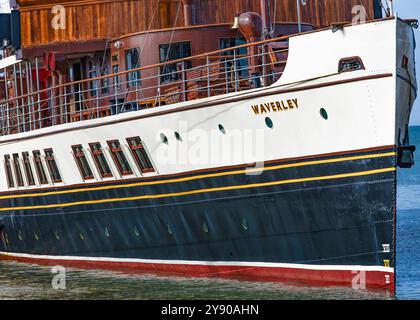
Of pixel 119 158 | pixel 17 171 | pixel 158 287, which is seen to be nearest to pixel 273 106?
pixel 158 287

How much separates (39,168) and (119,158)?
11.5 ft

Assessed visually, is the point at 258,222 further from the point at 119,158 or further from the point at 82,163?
the point at 82,163

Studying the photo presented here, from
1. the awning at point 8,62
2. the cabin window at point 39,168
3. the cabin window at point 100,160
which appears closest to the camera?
the cabin window at point 100,160

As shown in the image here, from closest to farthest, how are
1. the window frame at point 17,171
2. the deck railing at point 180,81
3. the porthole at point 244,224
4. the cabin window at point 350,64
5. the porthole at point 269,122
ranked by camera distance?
the cabin window at point 350,64 → the porthole at point 269,122 → the porthole at point 244,224 → the deck railing at point 180,81 → the window frame at point 17,171

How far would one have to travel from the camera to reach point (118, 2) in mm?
27172

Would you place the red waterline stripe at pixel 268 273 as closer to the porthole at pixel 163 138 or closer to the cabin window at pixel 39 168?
the porthole at pixel 163 138

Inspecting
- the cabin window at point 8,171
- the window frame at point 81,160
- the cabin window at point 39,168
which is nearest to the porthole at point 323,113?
the window frame at point 81,160

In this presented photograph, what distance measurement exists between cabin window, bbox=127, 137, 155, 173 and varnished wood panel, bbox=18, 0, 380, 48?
4.04 m

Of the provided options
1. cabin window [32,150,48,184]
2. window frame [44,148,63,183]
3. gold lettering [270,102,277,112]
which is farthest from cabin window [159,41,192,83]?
gold lettering [270,102,277,112]

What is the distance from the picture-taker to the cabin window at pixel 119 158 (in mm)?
23906

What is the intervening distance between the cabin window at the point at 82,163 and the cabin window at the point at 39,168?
5.78 feet

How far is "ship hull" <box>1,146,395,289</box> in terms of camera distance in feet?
65.4

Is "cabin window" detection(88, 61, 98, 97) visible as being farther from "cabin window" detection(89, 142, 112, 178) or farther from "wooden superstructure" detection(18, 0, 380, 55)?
"cabin window" detection(89, 142, 112, 178)
